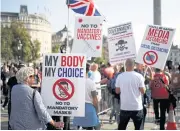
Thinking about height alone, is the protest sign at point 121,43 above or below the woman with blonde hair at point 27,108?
above

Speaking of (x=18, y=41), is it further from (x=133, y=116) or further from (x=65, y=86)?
(x=65, y=86)

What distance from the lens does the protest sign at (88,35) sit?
30.4ft

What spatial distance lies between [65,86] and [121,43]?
173 inches

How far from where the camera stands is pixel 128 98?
22.4ft

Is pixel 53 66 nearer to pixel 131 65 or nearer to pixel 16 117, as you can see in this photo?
pixel 16 117

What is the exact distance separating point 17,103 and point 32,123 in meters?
0.32

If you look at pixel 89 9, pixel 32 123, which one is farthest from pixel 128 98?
pixel 89 9

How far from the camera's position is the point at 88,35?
9.52m

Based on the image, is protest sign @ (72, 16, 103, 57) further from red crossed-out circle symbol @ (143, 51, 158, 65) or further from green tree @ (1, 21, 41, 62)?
green tree @ (1, 21, 41, 62)

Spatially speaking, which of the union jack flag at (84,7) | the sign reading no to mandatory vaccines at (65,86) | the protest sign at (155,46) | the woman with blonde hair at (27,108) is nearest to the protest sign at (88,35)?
the protest sign at (155,46)

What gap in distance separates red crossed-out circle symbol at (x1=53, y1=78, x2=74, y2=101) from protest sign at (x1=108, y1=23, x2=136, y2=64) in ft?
13.7

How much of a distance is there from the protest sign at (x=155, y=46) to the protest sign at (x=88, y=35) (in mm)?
1130

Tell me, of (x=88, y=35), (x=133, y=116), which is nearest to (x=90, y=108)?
(x=133, y=116)

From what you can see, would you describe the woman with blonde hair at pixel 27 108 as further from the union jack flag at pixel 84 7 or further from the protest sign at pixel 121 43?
the union jack flag at pixel 84 7
